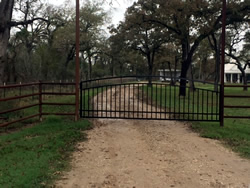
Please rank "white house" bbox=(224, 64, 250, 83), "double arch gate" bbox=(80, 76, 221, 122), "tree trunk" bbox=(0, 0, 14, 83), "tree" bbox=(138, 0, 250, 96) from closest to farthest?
"double arch gate" bbox=(80, 76, 221, 122), "tree trunk" bbox=(0, 0, 14, 83), "tree" bbox=(138, 0, 250, 96), "white house" bbox=(224, 64, 250, 83)

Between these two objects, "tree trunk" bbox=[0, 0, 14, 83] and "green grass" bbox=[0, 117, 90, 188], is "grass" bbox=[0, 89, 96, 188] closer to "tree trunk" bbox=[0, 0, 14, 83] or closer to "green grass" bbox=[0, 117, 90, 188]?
"green grass" bbox=[0, 117, 90, 188]

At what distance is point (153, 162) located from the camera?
5.40m

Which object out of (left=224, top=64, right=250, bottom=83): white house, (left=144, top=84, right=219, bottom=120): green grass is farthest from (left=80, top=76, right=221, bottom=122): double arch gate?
(left=224, top=64, right=250, bottom=83): white house

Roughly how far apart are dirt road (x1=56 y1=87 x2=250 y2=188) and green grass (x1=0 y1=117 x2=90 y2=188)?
31cm

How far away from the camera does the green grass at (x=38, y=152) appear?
14.6 feet

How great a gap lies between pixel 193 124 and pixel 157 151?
358 centimetres

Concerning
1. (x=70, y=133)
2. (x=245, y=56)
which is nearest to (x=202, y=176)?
(x=70, y=133)

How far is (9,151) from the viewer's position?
5.97 metres

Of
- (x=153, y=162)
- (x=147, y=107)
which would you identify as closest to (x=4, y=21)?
(x=147, y=107)

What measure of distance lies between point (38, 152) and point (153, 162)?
2.49 m

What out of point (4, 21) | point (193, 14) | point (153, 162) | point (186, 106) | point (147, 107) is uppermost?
point (193, 14)

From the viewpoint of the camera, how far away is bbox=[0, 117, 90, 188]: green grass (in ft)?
14.6

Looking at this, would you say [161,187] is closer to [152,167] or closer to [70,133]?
[152,167]

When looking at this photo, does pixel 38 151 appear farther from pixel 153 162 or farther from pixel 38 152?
pixel 153 162
